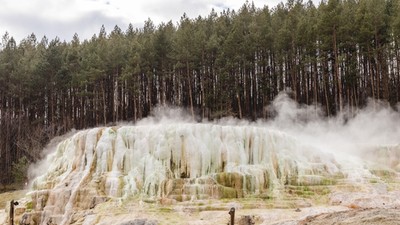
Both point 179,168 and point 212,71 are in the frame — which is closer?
point 179,168

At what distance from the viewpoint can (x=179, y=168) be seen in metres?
22.0

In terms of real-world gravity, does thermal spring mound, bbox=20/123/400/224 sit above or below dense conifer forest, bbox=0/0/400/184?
below

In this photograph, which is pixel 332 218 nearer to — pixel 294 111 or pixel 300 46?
pixel 294 111

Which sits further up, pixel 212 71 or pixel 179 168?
pixel 212 71

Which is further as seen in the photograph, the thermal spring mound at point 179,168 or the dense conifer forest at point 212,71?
the dense conifer forest at point 212,71

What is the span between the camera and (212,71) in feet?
152

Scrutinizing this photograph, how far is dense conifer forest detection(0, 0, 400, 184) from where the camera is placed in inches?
1550

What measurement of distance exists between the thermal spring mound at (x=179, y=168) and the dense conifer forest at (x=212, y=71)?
650 inches

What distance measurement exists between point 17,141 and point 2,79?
7.40 m

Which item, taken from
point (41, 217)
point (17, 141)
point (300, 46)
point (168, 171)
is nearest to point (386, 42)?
point (300, 46)

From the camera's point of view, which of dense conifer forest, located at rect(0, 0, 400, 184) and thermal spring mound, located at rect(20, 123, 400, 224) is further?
dense conifer forest, located at rect(0, 0, 400, 184)

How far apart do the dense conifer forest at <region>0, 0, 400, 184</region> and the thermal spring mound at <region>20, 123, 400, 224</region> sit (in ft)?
54.2

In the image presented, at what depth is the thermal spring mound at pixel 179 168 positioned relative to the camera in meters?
20.0

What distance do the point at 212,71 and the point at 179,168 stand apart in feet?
82.9
